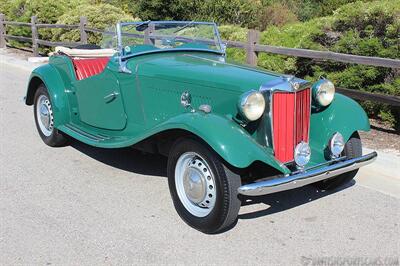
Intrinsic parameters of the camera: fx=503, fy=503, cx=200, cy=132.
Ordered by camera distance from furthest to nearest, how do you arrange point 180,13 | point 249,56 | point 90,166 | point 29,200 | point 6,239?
1. point 180,13
2. point 249,56
3. point 90,166
4. point 29,200
5. point 6,239

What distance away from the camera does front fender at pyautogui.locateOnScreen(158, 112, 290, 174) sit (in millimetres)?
3604

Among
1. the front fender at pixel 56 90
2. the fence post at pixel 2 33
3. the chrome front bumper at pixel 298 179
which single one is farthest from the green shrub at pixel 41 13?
the chrome front bumper at pixel 298 179

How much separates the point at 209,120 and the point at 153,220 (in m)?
0.96

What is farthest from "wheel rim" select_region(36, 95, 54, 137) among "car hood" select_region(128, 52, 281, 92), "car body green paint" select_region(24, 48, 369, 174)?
"car hood" select_region(128, 52, 281, 92)

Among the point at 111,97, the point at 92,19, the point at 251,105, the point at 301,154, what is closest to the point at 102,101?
the point at 111,97

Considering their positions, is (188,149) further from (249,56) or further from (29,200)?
(249,56)

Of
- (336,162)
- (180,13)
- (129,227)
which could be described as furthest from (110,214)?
(180,13)

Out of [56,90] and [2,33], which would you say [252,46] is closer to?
[56,90]

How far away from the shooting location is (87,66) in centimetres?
603

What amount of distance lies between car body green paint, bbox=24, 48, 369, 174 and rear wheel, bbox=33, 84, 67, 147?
0.34 m

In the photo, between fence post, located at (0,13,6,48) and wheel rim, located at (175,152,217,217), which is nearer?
wheel rim, located at (175,152,217,217)

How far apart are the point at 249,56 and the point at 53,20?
32.0 feet

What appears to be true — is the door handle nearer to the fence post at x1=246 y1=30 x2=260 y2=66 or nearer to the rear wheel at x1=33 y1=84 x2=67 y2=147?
the rear wheel at x1=33 y1=84 x2=67 y2=147

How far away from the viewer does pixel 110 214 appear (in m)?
4.23
